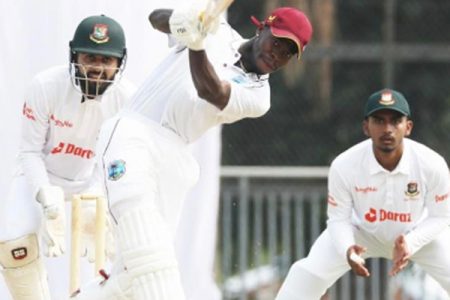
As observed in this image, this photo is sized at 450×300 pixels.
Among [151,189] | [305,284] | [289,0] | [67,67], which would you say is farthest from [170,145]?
[289,0]

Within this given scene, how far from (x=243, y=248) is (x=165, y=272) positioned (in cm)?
388

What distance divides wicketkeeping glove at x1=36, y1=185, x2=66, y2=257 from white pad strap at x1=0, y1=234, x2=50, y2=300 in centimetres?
7

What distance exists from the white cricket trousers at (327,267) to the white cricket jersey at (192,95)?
1.58 meters

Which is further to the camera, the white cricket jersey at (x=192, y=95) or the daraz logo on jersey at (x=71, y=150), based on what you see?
the daraz logo on jersey at (x=71, y=150)

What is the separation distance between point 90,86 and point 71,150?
42 centimetres

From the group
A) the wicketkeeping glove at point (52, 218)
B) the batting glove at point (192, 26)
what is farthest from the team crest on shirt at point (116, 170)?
the wicketkeeping glove at point (52, 218)

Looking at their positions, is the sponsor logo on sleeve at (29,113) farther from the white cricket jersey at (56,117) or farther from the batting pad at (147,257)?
the batting pad at (147,257)

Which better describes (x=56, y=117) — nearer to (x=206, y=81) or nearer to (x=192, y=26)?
(x=206, y=81)

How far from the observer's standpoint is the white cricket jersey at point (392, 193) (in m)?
8.54

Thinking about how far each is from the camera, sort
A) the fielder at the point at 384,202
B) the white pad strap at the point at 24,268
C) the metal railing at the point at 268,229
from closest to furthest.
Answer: the white pad strap at the point at 24,268 → the fielder at the point at 384,202 → the metal railing at the point at 268,229

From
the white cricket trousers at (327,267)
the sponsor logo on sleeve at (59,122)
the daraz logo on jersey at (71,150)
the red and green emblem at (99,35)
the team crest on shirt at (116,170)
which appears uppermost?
the red and green emblem at (99,35)

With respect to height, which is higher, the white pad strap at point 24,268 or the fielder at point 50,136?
Answer: the fielder at point 50,136

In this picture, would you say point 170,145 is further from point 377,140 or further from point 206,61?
point 377,140

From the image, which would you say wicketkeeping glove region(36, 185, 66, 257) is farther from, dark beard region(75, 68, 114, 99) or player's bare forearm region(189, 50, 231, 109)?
player's bare forearm region(189, 50, 231, 109)
